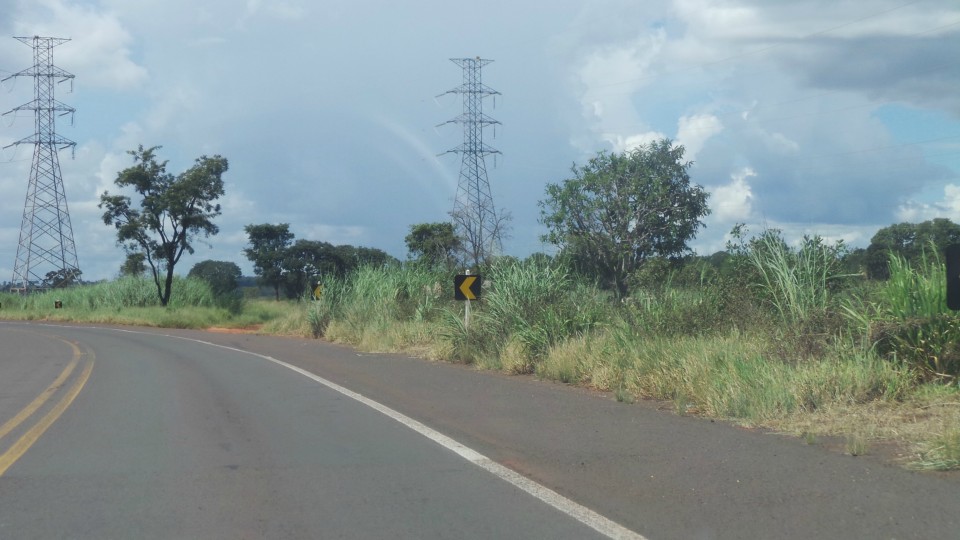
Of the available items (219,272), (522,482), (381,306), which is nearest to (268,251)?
(219,272)

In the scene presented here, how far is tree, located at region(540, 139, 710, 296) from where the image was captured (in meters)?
28.7

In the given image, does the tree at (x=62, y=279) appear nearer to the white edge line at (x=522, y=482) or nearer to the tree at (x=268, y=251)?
the tree at (x=268, y=251)

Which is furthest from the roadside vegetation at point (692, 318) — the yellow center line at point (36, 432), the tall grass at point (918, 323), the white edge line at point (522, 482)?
the yellow center line at point (36, 432)

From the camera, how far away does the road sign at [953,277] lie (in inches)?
313

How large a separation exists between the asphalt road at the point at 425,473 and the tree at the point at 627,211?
564 inches

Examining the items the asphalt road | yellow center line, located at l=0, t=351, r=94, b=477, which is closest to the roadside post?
the asphalt road

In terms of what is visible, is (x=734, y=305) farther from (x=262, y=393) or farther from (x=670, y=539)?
(x=670, y=539)

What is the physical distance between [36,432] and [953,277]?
34.1 ft

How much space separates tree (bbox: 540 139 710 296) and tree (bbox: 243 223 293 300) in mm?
40310

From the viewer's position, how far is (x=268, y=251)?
66312mm

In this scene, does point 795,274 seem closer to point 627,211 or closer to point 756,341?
point 756,341

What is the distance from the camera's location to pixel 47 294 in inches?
2596

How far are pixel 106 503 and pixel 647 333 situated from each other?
10124 millimetres

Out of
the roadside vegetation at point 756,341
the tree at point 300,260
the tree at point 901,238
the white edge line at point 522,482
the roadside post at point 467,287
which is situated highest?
the tree at point 300,260
